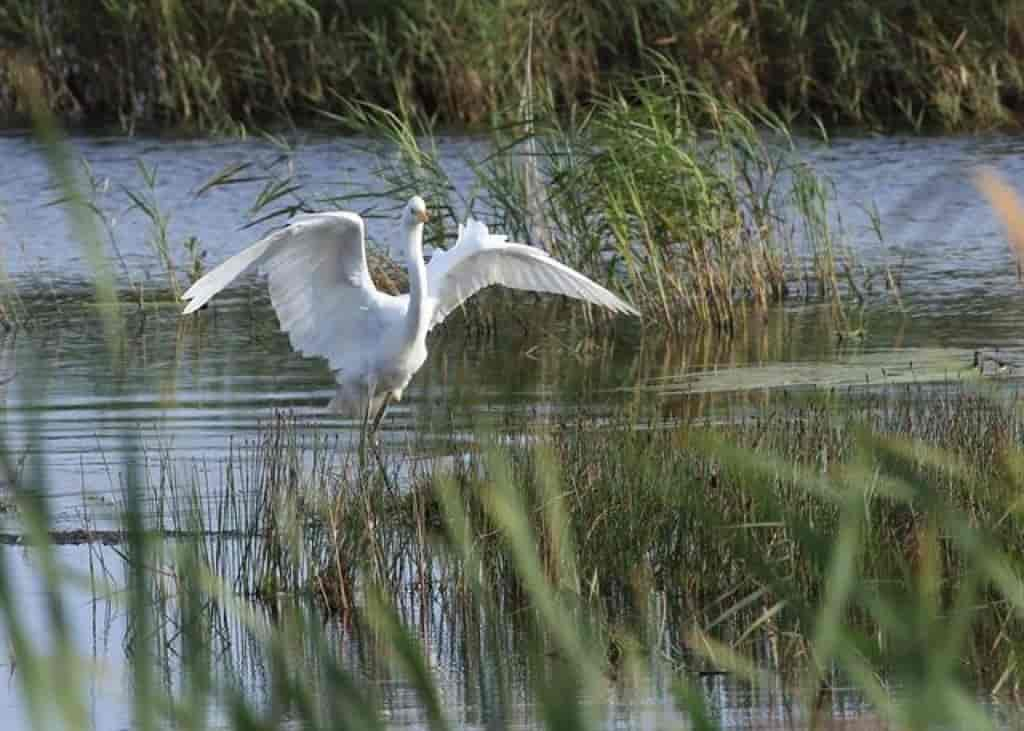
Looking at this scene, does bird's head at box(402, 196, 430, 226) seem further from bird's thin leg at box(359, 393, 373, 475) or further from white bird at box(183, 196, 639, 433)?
bird's thin leg at box(359, 393, 373, 475)

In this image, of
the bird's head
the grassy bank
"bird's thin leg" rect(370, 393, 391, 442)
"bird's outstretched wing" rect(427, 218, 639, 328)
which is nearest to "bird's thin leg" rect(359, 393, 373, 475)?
"bird's thin leg" rect(370, 393, 391, 442)

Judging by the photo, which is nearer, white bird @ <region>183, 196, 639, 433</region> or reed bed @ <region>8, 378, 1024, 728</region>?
reed bed @ <region>8, 378, 1024, 728</region>

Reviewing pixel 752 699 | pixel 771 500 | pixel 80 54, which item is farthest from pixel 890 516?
pixel 80 54

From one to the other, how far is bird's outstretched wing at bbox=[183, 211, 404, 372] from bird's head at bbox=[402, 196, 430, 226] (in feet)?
0.78

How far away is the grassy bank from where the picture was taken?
17.6 meters

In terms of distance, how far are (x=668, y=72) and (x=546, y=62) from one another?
60.0 inches

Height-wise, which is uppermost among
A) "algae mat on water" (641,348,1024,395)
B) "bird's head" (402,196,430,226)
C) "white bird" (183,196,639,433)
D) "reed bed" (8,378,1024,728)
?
"bird's head" (402,196,430,226)

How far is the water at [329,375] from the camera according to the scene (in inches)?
245

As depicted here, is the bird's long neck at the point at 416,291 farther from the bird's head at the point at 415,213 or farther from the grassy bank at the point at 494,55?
the grassy bank at the point at 494,55

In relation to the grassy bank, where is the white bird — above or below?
below

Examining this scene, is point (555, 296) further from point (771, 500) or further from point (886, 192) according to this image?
point (771, 500)

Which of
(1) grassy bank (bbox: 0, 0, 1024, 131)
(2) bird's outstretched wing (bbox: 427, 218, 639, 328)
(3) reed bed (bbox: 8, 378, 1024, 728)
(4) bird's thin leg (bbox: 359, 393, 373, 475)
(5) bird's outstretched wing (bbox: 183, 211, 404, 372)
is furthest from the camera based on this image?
(1) grassy bank (bbox: 0, 0, 1024, 131)

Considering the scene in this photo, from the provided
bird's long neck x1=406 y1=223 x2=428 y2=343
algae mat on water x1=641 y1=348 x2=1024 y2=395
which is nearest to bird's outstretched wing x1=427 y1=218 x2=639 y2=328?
bird's long neck x1=406 y1=223 x2=428 y2=343

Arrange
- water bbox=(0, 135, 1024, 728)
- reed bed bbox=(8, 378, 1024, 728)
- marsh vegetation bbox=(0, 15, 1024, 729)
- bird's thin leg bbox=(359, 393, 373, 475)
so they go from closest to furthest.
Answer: marsh vegetation bbox=(0, 15, 1024, 729), reed bed bbox=(8, 378, 1024, 728), water bbox=(0, 135, 1024, 728), bird's thin leg bbox=(359, 393, 373, 475)
